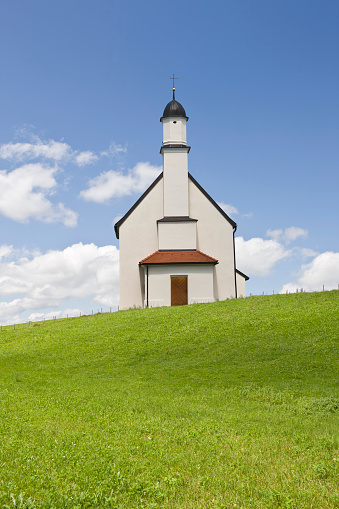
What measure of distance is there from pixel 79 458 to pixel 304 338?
17.3 meters

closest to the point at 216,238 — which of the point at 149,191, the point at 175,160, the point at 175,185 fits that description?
the point at 175,185

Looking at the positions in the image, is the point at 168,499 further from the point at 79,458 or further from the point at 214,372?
the point at 214,372

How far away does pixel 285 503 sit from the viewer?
6836 mm

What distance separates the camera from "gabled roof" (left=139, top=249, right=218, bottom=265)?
Result: 40.2 m

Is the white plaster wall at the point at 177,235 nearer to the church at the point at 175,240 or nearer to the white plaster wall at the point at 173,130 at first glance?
the church at the point at 175,240

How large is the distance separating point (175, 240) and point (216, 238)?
4.11 m

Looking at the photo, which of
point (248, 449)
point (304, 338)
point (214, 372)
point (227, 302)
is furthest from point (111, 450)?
point (227, 302)

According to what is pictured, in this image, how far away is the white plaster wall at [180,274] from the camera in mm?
40156

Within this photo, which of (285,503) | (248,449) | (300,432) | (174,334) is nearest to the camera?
(285,503)

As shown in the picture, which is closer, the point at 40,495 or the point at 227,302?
the point at 40,495

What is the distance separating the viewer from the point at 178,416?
12133 mm

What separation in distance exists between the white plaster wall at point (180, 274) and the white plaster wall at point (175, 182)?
6.09 meters

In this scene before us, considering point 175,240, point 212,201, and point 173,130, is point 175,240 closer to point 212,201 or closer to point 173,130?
point 212,201

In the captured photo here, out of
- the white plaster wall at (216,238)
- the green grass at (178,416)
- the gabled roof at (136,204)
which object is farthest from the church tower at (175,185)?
the green grass at (178,416)
